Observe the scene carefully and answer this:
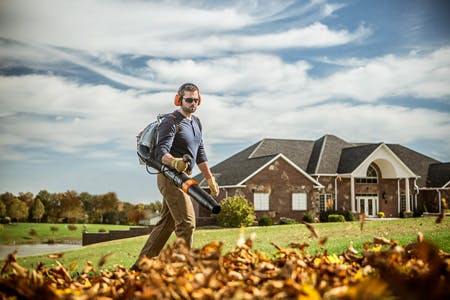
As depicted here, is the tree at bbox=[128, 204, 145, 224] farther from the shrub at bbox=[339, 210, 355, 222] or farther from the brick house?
the shrub at bbox=[339, 210, 355, 222]

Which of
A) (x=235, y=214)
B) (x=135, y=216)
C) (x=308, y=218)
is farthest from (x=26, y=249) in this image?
(x=308, y=218)

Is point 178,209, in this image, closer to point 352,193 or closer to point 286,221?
point 286,221

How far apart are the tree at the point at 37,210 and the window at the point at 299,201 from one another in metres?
16.3

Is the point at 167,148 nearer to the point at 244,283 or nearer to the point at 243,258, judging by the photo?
the point at 243,258

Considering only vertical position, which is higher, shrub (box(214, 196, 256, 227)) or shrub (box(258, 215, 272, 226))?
shrub (box(214, 196, 256, 227))

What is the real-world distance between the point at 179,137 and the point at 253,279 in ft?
9.37

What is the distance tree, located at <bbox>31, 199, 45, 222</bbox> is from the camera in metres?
20.7

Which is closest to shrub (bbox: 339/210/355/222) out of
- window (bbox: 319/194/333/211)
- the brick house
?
the brick house

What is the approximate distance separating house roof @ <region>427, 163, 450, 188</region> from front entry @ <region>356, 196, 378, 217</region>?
6.77 metres

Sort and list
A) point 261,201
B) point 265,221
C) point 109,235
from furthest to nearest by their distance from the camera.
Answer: point 261,201, point 265,221, point 109,235

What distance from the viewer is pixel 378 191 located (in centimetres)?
3878

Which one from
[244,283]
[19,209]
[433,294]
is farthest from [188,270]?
[19,209]

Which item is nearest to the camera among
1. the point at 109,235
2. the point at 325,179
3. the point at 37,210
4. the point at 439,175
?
the point at 37,210

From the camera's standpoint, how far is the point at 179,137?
5.40 metres
